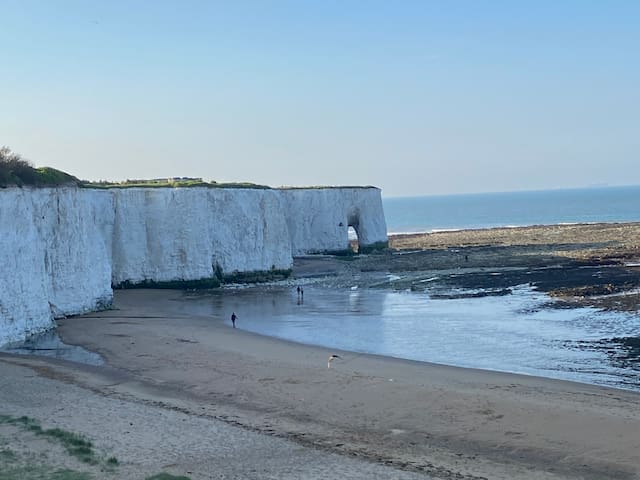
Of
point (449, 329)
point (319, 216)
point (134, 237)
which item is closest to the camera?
point (449, 329)

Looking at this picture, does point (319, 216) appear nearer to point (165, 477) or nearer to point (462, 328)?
point (462, 328)

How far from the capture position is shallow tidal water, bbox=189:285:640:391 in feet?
62.1

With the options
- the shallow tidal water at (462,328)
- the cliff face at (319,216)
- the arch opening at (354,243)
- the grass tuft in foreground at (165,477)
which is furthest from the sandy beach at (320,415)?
the arch opening at (354,243)

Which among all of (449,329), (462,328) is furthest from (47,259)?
(462,328)

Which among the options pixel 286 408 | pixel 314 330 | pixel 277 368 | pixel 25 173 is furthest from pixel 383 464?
pixel 25 173

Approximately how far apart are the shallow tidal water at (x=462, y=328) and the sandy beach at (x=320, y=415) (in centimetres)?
154

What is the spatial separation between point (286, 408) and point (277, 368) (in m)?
3.69

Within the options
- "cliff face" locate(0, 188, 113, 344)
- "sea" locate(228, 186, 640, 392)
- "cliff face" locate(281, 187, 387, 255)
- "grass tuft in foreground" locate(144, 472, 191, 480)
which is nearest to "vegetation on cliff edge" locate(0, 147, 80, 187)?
"cliff face" locate(0, 188, 113, 344)

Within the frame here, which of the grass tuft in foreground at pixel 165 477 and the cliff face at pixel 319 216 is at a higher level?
the cliff face at pixel 319 216

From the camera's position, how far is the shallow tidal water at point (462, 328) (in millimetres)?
18922

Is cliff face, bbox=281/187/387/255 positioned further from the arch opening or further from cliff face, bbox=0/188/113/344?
cliff face, bbox=0/188/113/344

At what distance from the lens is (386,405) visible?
1477 cm

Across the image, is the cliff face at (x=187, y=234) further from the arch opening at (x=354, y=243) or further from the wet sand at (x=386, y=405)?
the arch opening at (x=354, y=243)

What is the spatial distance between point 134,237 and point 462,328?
17704mm
